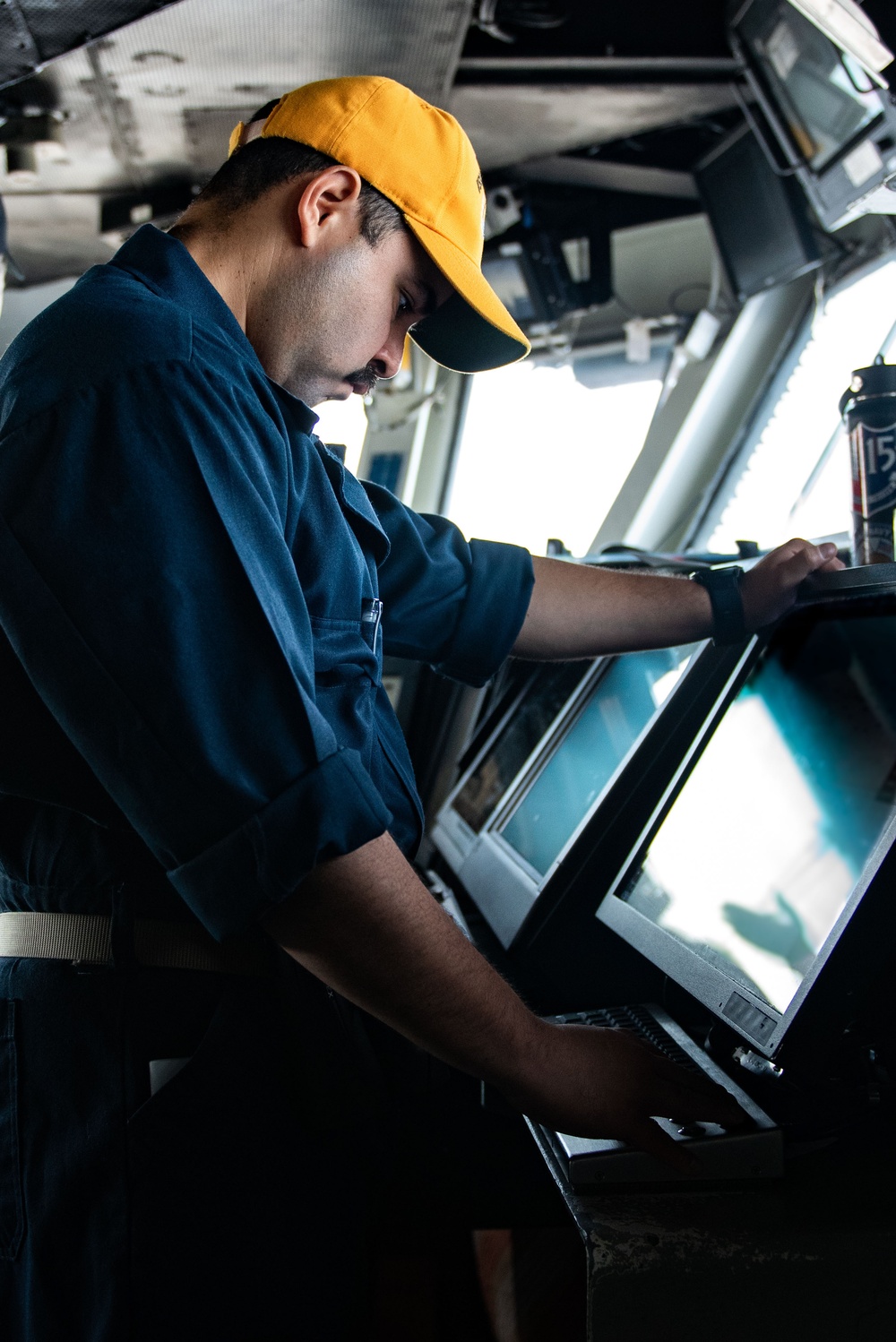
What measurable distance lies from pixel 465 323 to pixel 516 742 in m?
0.90

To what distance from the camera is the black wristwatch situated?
133 cm

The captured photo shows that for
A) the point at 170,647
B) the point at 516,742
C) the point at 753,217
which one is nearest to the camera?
the point at 170,647

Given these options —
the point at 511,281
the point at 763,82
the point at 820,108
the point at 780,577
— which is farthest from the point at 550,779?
the point at 511,281

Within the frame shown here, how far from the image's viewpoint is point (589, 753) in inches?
62.1

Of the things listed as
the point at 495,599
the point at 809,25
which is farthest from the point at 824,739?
the point at 809,25

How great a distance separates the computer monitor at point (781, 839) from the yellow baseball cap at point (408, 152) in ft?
2.03

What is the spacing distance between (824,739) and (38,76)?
251 centimetres

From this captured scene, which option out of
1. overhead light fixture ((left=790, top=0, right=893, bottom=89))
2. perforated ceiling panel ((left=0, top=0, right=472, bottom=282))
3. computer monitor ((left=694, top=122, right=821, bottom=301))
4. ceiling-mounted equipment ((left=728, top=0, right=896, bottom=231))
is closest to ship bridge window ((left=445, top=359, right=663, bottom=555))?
computer monitor ((left=694, top=122, right=821, bottom=301))

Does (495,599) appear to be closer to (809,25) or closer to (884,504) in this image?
(884,504)

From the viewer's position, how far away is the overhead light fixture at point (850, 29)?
178cm

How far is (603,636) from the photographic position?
1.45 metres

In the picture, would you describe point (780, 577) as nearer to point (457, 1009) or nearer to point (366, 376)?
point (366, 376)

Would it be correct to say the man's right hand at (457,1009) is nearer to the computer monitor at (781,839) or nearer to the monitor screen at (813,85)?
the computer monitor at (781,839)

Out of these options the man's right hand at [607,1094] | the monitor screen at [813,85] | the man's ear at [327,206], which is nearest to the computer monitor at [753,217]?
the monitor screen at [813,85]
